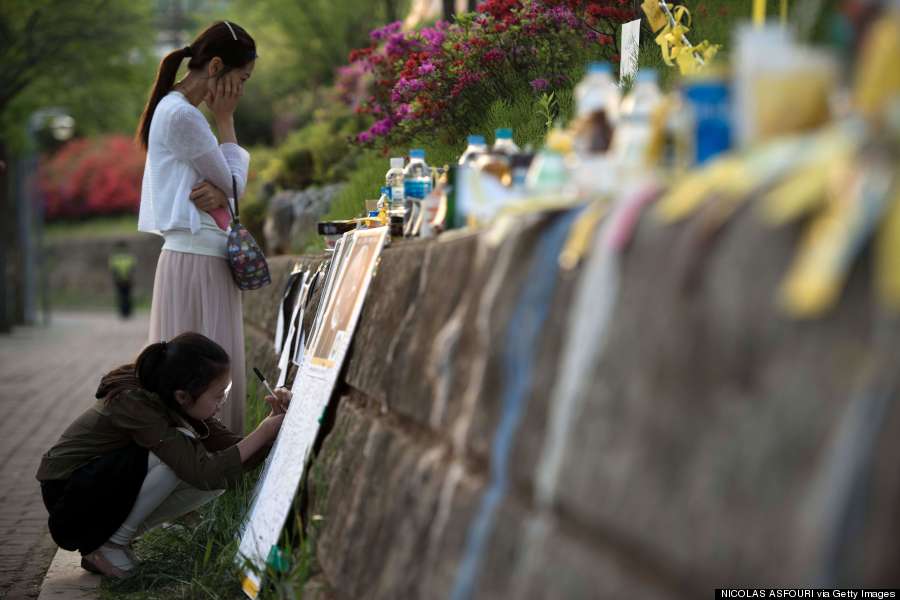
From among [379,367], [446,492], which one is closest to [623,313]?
[446,492]

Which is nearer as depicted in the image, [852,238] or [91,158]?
[852,238]

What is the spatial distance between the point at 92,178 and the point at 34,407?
127 ft

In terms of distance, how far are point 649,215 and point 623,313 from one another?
0.51ft

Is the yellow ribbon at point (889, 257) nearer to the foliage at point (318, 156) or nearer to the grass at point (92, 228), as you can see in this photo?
the foliage at point (318, 156)

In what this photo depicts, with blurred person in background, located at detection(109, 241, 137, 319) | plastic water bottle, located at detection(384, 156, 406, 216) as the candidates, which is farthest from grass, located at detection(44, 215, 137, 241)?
plastic water bottle, located at detection(384, 156, 406, 216)

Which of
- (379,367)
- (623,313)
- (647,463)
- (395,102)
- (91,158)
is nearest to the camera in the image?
(647,463)

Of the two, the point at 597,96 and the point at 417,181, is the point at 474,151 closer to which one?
the point at 417,181

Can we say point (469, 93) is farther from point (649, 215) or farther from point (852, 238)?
point (852, 238)

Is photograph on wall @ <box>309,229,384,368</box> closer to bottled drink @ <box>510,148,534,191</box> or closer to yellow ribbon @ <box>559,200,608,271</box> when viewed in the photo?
bottled drink @ <box>510,148,534,191</box>

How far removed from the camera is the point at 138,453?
499cm

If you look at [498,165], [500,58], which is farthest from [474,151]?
[500,58]

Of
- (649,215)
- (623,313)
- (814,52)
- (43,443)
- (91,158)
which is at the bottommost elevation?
(43,443)

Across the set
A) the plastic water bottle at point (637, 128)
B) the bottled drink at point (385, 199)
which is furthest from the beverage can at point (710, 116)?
the bottled drink at point (385, 199)

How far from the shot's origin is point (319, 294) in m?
5.74
